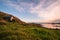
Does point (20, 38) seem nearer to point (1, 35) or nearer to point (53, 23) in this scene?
point (1, 35)

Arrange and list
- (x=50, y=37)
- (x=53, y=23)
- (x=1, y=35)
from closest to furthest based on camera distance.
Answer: (x=1, y=35)
(x=50, y=37)
(x=53, y=23)

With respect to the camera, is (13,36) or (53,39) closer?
(13,36)

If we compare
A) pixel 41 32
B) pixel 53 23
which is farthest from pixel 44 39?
pixel 53 23

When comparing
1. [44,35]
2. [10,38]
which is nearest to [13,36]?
[10,38]

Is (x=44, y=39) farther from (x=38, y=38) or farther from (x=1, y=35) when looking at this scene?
(x=1, y=35)

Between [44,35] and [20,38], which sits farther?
[44,35]

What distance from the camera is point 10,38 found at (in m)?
27.1

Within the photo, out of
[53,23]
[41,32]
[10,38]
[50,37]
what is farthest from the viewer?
[53,23]

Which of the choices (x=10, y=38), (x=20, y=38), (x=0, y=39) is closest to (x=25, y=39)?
(x=20, y=38)

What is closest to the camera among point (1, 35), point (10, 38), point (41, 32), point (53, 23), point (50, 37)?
point (10, 38)

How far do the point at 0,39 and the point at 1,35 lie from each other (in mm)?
1953

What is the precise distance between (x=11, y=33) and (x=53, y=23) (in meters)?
28.2

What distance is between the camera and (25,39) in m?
27.3

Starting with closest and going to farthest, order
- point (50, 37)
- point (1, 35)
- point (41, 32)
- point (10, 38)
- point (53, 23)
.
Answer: point (10, 38) < point (1, 35) < point (50, 37) < point (41, 32) < point (53, 23)
